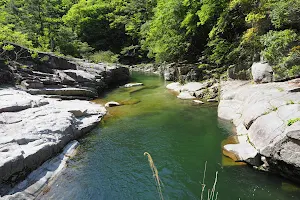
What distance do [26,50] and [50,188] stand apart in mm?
17611

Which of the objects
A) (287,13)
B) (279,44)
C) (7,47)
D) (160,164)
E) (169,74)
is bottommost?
(160,164)

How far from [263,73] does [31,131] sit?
1399 centimetres

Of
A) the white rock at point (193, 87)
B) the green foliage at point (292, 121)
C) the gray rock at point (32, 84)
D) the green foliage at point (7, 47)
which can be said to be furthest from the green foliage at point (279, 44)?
the green foliage at point (7, 47)

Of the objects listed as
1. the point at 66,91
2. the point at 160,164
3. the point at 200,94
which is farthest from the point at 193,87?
the point at 160,164

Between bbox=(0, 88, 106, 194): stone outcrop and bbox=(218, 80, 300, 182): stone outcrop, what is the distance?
26.0 feet

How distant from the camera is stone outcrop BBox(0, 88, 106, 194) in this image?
874 centimetres

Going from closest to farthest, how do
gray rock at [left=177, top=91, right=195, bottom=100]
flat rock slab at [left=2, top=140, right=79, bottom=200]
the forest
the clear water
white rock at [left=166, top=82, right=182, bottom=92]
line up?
1. flat rock slab at [left=2, top=140, right=79, bottom=200]
2. the clear water
3. the forest
4. gray rock at [left=177, top=91, right=195, bottom=100]
5. white rock at [left=166, top=82, right=182, bottom=92]

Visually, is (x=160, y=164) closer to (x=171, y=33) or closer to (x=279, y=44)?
(x=279, y=44)

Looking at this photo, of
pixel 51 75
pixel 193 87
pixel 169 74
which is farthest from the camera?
pixel 169 74

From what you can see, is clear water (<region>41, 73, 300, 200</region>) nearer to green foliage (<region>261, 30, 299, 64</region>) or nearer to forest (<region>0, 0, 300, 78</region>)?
green foliage (<region>261, 30, 299, 64</region>)

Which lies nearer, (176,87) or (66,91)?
(66,91)

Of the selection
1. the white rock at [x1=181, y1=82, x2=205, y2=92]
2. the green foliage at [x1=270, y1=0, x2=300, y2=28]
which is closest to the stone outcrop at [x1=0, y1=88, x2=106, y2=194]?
the white rock at [x1=181, y1=82, x2=205, y2=92]

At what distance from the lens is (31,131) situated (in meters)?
11.1

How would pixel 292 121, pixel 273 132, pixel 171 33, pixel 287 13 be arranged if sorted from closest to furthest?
pixel 292 121 < pixel 273 132 < pixel 287 13 < pixel 171 33
